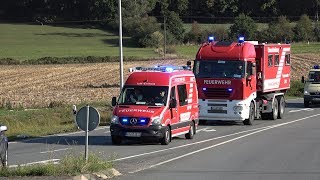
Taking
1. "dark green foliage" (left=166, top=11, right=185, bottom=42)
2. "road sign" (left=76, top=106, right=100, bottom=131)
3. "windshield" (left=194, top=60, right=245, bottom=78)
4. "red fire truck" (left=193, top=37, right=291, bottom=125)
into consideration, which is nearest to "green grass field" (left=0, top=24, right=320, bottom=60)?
"dark green foliage" (left=166, top=11, right=185, bottom=42)

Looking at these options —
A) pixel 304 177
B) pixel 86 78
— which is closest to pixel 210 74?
pixel 304 177

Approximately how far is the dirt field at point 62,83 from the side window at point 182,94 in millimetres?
18582

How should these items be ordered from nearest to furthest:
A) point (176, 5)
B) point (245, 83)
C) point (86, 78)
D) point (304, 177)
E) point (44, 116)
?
point (304, 177), point (245, 83), point (44, 116), point (86, 78), point (176, 5)

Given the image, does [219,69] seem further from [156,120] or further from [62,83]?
[62,83]

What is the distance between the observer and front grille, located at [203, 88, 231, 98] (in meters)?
32.4

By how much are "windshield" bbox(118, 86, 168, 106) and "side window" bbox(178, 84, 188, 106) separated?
103cm

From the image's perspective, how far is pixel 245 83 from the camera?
1261 inches

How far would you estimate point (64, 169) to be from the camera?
1548cm

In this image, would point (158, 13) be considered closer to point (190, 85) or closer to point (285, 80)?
point (285, 80)

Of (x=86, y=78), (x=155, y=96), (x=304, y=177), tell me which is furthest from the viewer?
(x=86, y=78)

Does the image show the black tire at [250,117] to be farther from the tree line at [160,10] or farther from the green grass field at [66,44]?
the tree line at [160,10]

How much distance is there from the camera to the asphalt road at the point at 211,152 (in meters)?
17.5

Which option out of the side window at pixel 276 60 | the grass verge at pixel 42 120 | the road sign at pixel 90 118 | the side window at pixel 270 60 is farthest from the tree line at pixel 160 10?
the road sign at pixel 90 118

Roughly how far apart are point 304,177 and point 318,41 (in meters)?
101
